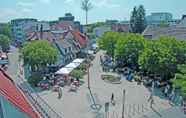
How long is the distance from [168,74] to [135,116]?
451 inches

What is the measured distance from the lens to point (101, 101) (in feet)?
99.0

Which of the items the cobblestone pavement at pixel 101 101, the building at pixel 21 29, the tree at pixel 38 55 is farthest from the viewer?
the building at pixel 21 29

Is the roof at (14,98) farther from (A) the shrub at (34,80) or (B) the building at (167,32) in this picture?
(B) the building at (167,32)

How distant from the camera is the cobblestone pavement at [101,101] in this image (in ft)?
86.0

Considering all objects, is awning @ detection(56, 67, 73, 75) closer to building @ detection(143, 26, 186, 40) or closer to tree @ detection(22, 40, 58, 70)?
tree @ detection(22, 40, 58, 70)

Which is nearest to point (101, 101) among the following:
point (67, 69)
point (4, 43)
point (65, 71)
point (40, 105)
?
point (40, 105)

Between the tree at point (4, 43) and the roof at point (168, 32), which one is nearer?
the roof at point (168, 32)

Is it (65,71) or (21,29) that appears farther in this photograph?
(21,29)

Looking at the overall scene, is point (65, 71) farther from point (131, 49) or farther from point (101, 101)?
point (131, 49)

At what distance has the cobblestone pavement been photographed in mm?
26219

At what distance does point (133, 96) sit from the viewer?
31891 mm

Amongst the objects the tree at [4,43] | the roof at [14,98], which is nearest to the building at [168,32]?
the tree at [4,43]

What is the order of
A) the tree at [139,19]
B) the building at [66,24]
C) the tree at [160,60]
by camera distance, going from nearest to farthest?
the tree at [160,60], the tree at [139,19], the building at [66,24]

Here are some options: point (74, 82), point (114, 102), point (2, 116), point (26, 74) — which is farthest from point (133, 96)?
point (2, 116)
